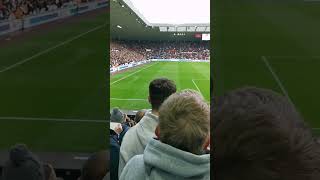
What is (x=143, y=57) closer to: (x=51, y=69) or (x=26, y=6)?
(x=51, y=69)

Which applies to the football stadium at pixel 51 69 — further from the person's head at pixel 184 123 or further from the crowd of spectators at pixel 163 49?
the person's head at pixel 184 123

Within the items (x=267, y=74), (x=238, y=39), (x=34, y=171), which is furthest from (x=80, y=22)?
(x=34, y=171)

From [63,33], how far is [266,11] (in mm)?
3909

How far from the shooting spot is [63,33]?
18.4 ft

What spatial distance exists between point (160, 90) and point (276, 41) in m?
6.59

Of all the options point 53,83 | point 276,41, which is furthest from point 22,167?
point 276,41

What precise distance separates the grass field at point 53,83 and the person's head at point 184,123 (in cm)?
394

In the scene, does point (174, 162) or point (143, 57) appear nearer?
point (174, 162)

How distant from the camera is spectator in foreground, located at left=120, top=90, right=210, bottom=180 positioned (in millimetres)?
→ 516

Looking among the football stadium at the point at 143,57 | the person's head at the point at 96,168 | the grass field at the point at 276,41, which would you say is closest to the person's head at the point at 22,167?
the person's head at the point at 96,168

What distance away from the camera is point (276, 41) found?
7355 millimetres

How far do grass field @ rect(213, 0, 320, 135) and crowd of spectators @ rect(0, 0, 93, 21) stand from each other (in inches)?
95.9

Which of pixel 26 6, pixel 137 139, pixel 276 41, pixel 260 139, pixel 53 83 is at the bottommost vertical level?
pixel 53 83

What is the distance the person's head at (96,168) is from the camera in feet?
3.42
